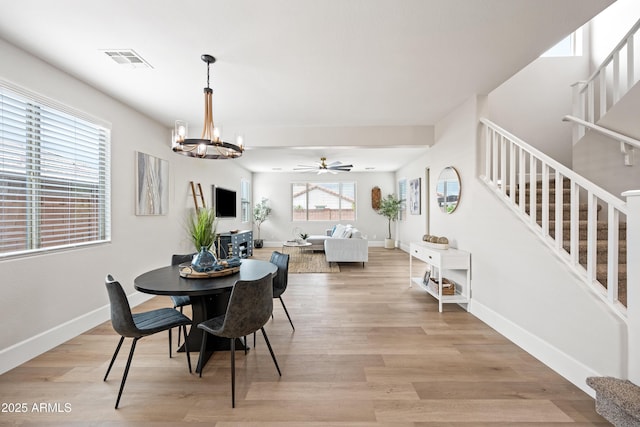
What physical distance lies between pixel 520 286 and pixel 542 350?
0.52 metres

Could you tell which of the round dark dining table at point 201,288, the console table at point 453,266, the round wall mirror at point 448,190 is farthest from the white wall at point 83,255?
the round wall mirror at point 448,190

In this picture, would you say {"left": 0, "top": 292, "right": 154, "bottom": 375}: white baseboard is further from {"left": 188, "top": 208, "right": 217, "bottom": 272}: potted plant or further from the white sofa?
the white sofa

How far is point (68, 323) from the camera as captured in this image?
8.42ft

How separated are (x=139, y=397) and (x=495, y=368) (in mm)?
2573

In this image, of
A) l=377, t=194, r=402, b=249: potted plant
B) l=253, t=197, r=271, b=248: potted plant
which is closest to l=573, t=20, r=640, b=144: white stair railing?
l=377, t=194, r=402, b=249: potted plant

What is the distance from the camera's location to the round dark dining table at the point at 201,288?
5.97ft

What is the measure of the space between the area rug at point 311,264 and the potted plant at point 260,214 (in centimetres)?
198

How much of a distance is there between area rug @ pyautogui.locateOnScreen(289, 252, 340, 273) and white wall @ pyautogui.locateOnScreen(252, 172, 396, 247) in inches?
74.6

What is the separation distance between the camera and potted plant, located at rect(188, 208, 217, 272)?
218 cm

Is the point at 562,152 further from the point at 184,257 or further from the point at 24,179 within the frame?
the point at 24,179

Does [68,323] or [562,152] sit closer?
[68,323]

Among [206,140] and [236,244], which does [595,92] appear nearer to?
[206,140]

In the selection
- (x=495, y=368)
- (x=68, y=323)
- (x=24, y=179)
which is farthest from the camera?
(x=68, y=323)

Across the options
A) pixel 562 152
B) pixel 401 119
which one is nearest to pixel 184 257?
pixel 401 119
